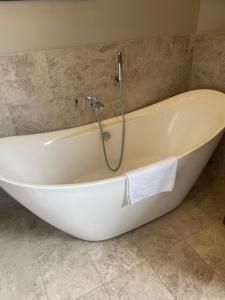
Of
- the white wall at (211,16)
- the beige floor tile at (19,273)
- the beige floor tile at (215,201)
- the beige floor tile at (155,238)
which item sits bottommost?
the beige floor tile at (19,273)

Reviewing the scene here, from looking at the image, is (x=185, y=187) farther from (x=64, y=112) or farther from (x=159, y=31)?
(x=159, y=31)

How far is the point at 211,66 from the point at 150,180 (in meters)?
1.27

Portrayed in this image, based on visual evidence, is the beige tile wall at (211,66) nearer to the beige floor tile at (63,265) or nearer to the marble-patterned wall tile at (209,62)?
the marble-patterned wall tile at (209,62)

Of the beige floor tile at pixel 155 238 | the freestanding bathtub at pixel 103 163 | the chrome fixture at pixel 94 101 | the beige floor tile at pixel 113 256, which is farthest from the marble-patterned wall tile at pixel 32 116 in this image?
the beige floor tile at pixel 155 238

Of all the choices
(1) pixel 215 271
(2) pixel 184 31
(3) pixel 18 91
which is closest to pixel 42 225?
(3) pixel 18 91

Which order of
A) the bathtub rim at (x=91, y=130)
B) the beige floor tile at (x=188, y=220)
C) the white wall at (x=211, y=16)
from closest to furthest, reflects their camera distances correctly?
1. the bathtub rim at (x=91, y=130)
2. the beige floor tile at (x=188, y=220)
3. the white wall at (x=211, y=16)

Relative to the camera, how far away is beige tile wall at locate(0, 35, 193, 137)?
1.49m

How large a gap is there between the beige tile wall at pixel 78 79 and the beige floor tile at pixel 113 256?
2.87ft

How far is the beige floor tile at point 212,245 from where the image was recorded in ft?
4.65

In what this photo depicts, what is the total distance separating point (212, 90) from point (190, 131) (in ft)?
1.23

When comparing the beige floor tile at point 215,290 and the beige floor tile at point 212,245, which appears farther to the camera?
the beige floor tile at point 212,245

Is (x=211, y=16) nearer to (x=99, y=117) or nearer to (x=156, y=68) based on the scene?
(x=156, y=68)

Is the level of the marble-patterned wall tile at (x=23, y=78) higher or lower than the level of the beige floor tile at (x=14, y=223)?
higher

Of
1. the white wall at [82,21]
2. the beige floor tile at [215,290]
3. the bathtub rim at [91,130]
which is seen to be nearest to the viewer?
the bathtub rim at [91,130]
